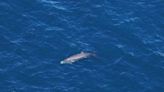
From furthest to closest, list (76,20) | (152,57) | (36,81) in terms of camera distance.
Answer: (76,20), (152,57), (36,81)

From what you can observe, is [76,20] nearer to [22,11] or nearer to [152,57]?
[22,11]

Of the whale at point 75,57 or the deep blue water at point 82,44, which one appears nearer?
the deep blue water at point 82,44

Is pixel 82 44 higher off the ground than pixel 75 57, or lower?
higher

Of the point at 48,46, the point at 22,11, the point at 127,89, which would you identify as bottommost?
the point at 127,89

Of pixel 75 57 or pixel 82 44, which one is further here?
pixel 82 44

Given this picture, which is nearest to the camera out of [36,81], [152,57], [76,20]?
[36,81]

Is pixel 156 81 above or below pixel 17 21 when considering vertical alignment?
below

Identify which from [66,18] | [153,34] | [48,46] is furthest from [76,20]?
[153,34]

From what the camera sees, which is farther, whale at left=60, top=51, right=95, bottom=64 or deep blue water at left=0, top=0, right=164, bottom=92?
whale at left=60, top=51, right=95, bottom=64
